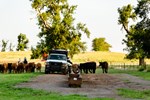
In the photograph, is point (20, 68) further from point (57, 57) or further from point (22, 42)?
point (22, 42)

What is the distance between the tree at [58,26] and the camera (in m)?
88.9

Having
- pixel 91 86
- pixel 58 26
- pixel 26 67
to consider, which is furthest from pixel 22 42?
pixel 91 86

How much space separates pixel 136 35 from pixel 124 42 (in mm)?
31224

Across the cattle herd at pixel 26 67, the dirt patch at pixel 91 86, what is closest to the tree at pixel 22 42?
the cattle herd at pixel 26 67

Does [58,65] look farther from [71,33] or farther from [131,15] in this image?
[131,15]

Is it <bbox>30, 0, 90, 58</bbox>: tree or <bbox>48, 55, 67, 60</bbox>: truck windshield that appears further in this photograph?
<bbox>30, 0, 90, 58</bbox>: tree

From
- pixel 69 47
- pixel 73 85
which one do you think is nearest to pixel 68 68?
pixel 73 85

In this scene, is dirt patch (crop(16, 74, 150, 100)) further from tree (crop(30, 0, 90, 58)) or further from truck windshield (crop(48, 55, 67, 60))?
tree (crop(30, 0, 90, 58))

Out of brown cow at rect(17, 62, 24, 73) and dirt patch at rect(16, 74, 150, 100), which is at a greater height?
brown cow at rect(17, 62, 24, 73)

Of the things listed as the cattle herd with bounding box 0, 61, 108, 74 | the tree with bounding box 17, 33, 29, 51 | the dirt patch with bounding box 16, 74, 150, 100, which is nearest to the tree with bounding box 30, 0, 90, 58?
the cattle herd with bounding box 0, 61, 108, 74

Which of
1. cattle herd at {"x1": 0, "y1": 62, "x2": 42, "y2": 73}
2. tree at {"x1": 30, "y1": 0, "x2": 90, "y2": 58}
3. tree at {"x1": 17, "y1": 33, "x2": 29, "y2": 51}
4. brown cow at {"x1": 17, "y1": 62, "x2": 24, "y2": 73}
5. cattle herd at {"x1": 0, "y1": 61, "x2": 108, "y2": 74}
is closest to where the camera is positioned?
cattle herd at {"x1": 0, "y1": 62, "x2": 42, "y2": 73}

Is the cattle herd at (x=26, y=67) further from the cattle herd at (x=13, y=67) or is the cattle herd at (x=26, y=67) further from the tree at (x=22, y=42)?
the tree at (x=22, y=42)

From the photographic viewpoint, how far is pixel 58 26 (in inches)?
3484

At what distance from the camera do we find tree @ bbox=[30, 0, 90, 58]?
8894 cm
